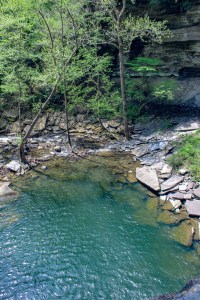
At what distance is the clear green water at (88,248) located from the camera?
794cm

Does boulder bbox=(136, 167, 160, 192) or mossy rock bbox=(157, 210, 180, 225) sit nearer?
mossy rock bbox=(157, 210, 180, 225)

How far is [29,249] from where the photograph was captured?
940 centimetres

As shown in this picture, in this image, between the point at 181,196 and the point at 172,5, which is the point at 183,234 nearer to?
the point at 181,196

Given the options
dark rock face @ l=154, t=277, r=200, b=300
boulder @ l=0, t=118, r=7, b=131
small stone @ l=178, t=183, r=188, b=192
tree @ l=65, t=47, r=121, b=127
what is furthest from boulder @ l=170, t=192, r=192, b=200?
boulder @ l=0, t=118, r=7, b=131

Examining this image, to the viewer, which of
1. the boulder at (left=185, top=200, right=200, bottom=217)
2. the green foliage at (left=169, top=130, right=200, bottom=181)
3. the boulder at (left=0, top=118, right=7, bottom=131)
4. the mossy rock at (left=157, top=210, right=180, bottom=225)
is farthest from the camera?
the boulder at (left=0, top=118, right=7, bottom=131)

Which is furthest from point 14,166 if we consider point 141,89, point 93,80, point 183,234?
point 141,89

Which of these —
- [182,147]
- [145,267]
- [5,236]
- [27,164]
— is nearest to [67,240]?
[5,236]

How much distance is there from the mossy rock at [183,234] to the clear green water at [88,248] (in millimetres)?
266

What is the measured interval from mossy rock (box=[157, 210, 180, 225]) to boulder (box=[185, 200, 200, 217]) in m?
0.72

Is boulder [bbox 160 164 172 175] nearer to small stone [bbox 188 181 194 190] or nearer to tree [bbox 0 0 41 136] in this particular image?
small stone [bbox 188 181 194 190]

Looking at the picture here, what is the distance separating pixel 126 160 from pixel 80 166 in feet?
9.69

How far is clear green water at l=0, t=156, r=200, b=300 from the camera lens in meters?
7.94

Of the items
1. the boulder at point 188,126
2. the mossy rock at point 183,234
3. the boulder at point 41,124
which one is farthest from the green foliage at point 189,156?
the boulder at point 41,124

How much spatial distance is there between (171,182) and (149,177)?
46.1 inches
